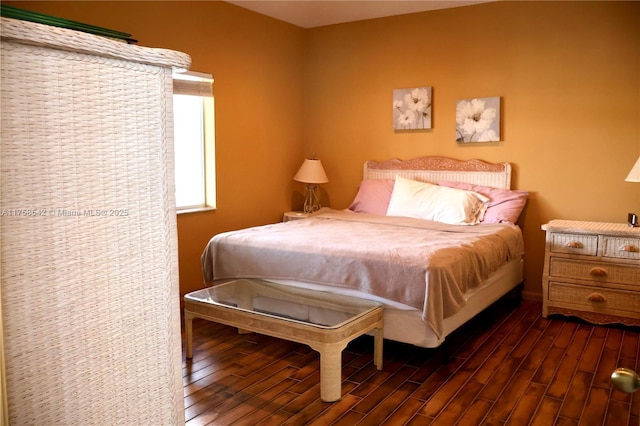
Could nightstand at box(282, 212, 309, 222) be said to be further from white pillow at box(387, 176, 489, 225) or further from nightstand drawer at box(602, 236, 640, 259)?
nightstand drawer at box(602, 236, 640, 259)

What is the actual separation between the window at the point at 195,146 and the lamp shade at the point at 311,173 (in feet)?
3.27

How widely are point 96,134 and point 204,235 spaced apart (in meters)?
3.67

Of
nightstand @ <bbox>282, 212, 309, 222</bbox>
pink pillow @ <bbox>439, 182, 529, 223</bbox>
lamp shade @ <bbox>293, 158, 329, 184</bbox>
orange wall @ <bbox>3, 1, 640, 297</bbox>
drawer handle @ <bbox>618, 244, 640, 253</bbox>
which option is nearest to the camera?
drawer handle @ <bbox>618, 244, 640, 253</bbox>

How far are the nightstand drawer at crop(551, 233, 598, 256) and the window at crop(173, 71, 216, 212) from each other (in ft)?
9.11

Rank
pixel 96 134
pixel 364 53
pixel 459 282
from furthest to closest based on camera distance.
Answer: pixel 364 53
pixel 459 282
pixel 96 134

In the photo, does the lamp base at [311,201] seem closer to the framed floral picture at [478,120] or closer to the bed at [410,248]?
the bed at [410,248]

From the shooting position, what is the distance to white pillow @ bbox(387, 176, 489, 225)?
424 centimetres

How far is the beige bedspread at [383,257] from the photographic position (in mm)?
2855

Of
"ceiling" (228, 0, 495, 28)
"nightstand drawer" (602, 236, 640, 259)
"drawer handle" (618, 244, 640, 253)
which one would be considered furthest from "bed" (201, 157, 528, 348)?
"ceiling" (228, 0, 495, 28)

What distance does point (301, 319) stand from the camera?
2.77 meters

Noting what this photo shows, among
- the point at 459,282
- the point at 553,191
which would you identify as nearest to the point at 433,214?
the point at 553,191

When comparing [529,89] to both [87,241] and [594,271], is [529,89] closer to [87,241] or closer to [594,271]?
[594,271]

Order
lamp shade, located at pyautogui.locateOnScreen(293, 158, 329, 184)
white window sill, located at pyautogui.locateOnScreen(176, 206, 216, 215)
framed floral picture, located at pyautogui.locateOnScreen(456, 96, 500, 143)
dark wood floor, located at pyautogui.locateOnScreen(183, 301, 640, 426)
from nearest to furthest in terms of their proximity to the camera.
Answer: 1. dark wood floor, located at pyautogui.locateOnScreen(183, 301, 640, 426)
2. white window sill, located at pyautogui.locateOnScreen(176, 206, 216, 215)
3. framed floral picture, located at pyautogui.locateOnScreen(456, 96, 500, 143)
4. lamp shade, located at pyautogui.locateOnScreen(293, 158, 329, 184)

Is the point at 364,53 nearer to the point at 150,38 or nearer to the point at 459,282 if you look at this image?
the point at 150,38
